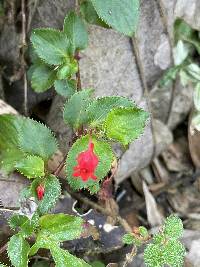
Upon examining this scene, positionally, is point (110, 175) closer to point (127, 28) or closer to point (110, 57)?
point (110, 57)

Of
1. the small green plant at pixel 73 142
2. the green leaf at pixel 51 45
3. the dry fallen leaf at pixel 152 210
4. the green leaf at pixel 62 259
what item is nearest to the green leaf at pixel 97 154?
the small green plant at pixel 73 142

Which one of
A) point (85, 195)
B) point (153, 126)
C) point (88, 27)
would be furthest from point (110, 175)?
point (88, 27)

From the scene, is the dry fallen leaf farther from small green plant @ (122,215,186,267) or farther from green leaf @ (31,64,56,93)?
green leaf @ (31,64,56,93)

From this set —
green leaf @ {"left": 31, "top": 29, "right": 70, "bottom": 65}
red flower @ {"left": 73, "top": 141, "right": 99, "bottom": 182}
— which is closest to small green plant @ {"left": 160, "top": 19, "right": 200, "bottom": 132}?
green leaf @ {"left": 31, "top": 29, "right": 70, "bottom": 65}

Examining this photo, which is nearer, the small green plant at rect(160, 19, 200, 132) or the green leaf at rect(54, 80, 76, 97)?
the green leaf at rect(54, 80, 76, 97)

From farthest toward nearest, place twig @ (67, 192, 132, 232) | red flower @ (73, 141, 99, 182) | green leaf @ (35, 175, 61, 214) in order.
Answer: twig @ (67, 192, 132, 232), green leaf @ (35, 175, 61, 214), red flower @ (73, 141, 99, 182)

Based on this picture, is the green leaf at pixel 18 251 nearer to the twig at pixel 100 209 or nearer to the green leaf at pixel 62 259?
the green leaf at pixel 62 259

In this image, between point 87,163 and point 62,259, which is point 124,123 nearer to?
point 87,163
